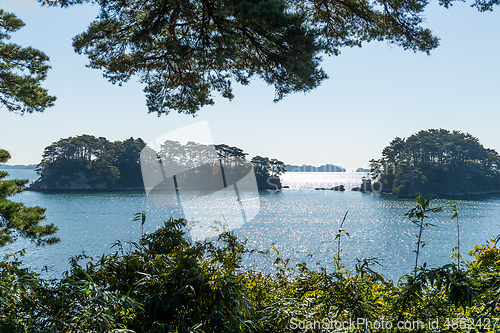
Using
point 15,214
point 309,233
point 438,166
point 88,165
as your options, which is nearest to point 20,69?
point 15,214

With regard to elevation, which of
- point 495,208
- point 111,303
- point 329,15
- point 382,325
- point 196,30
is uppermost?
point 329,15

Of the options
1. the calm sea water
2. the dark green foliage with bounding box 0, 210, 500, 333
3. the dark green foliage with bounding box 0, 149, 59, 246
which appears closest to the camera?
the dark green foliage with bounding box 0, 210, 500, 333

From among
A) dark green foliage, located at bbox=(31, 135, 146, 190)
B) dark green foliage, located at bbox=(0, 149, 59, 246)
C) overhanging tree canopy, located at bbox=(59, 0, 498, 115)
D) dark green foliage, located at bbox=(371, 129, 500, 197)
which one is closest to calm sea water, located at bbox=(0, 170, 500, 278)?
dark green foliage, located at bbox=(0, 149, 59, 246)

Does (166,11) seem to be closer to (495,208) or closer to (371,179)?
(495,208)

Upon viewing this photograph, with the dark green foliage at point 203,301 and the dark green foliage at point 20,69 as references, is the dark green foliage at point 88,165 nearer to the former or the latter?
the dark green foliage at point 20,69

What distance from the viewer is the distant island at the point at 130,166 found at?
5047 centimetres

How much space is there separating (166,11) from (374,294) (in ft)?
12.7

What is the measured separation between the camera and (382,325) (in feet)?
6.38

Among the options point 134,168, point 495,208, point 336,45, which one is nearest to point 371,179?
point 495,208

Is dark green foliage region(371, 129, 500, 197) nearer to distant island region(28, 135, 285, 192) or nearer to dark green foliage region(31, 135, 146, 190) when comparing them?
distant island region(28, 135, 285, 192)

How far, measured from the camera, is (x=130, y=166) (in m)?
55.2

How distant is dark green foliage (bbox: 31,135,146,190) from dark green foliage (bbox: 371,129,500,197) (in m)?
42.3

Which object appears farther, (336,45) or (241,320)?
(336,45)

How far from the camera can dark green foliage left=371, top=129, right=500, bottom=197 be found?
44.7 metres
